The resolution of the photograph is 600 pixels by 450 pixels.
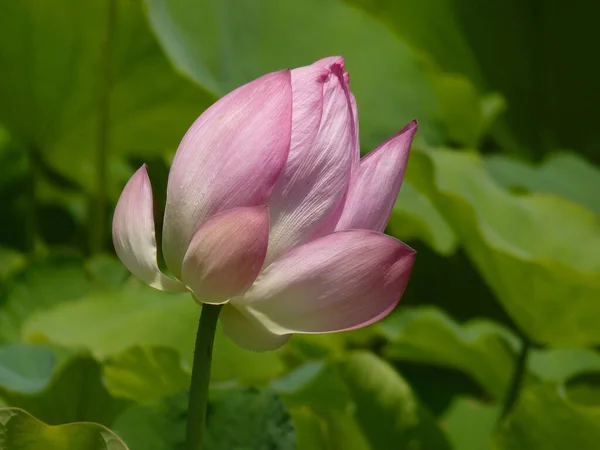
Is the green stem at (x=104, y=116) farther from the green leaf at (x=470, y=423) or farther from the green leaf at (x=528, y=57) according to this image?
the green leaf at (x=528, y=57)

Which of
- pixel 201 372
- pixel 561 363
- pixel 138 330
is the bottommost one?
pixel 561 363

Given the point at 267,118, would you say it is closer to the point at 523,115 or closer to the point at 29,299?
the point at 29,299

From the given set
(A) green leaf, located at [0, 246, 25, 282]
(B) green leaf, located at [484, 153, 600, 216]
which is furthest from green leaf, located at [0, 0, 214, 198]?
(B) green leaf, located at [484, 153, 600, 216]

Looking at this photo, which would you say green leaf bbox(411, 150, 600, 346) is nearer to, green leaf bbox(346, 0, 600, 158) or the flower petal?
the flower petal

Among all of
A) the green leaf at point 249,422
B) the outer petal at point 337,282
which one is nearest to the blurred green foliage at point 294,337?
the green leaf at point 249,422

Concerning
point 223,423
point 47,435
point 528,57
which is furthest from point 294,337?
point 528,57

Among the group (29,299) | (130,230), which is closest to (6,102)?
(29,299)

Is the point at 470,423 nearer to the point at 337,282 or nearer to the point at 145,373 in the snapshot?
the point at 145,373
